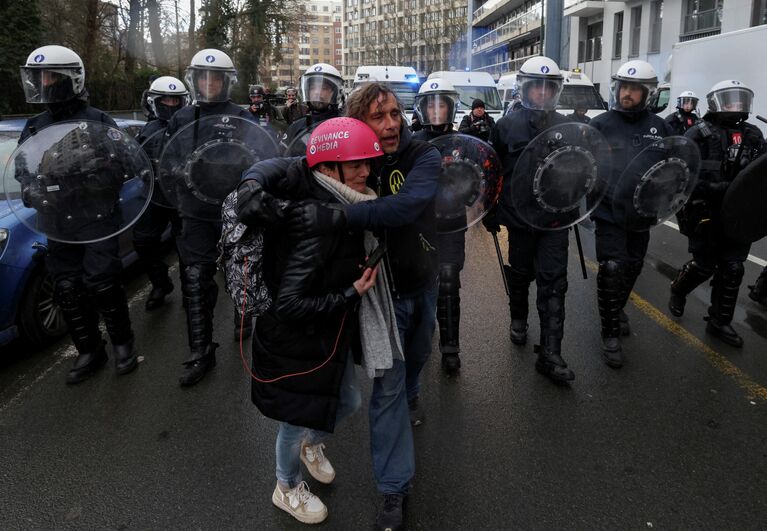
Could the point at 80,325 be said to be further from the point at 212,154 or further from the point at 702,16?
the point at 702,16

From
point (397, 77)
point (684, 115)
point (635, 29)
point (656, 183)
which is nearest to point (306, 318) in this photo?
point (656, 183)

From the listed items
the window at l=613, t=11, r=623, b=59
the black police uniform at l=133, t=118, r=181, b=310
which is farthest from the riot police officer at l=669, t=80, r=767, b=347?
the window at l=613, t=11, r=623, b=59

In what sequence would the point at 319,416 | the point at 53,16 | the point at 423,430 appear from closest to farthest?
the point at 319,416 → the point at 423,430 → the point at 53,16

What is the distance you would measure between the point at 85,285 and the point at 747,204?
4445 mm

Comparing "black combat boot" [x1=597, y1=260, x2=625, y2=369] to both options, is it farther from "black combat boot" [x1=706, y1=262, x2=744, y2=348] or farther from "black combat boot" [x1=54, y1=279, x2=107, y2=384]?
"black combat boot" [x1=54, y1=279, x2=107, y2=384]

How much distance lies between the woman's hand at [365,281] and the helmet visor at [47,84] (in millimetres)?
2746

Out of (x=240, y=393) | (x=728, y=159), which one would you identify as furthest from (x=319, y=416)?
(x=728, y=159)

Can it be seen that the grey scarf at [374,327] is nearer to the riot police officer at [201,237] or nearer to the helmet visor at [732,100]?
the riot police officer at [201,237]

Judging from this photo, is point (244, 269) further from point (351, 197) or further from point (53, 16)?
point (53, 16)

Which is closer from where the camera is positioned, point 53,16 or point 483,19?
point 53,16

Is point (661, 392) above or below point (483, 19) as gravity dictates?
below

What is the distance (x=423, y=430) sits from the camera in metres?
3.37

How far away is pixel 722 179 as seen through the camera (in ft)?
14.6

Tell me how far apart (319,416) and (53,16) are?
25944mm
